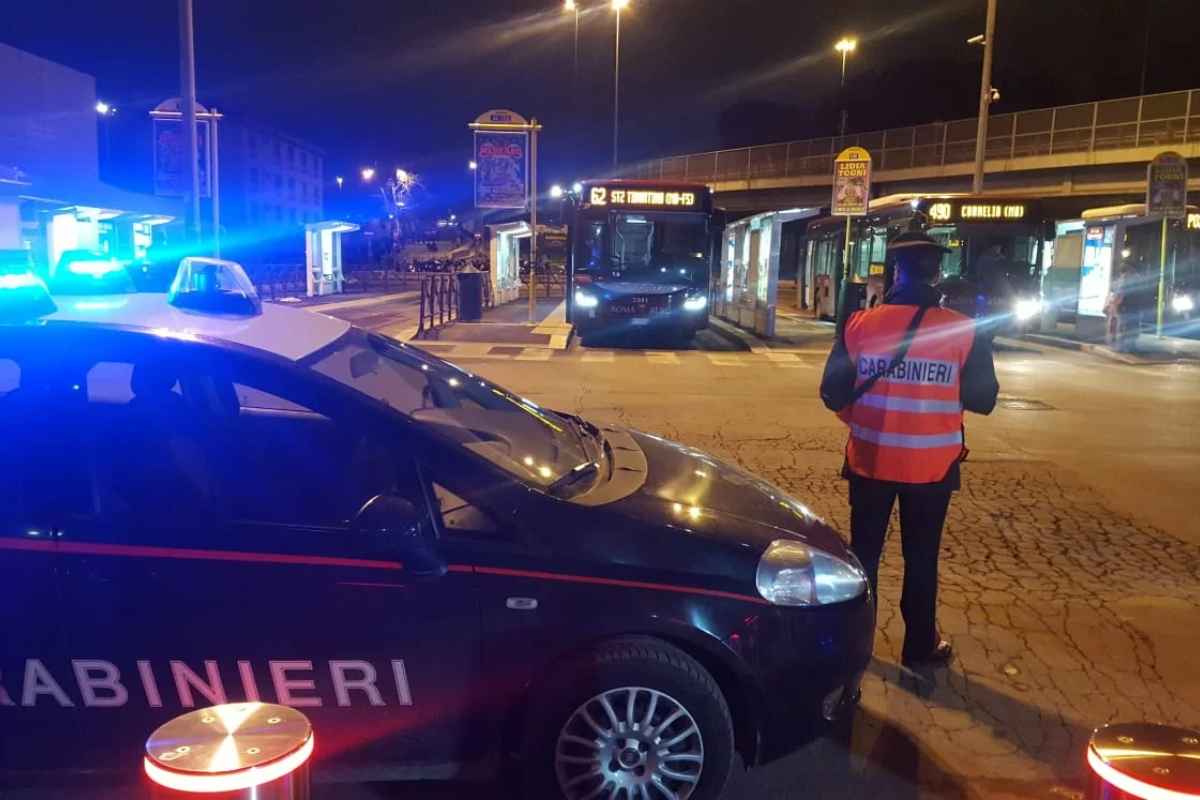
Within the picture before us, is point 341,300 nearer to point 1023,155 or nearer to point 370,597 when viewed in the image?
point 1023,155

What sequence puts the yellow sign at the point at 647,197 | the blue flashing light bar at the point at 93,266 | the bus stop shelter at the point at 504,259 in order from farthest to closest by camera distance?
the bus stop shelter at the point at 504,259 → the yellow sign at the point at 647,197 → the blue flashing light bar at the point at 93,266

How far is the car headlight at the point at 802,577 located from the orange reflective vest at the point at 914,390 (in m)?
0.94

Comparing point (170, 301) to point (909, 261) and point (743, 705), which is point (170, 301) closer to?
point (743, 705)

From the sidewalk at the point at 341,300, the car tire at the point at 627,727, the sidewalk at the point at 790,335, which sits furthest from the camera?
A: the sidewalk at the point at 341,300

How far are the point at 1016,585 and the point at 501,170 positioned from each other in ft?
68.4

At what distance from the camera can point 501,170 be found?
81.7 ft

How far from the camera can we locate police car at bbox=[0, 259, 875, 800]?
9.64 ft

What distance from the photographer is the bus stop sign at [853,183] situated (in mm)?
20203

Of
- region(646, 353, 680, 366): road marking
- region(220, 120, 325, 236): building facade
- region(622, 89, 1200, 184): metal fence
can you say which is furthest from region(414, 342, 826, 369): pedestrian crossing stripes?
region(220, 120, 325, 236): building facade

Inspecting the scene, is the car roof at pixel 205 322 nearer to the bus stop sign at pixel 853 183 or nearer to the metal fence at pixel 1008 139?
the bus stop sign at pixel 853 183

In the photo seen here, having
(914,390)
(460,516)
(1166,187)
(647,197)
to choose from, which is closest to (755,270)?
(647,197)

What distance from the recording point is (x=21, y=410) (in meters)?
3.13

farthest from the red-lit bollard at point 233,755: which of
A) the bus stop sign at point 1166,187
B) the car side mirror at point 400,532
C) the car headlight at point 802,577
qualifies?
the bus stop sign at point 1166,187

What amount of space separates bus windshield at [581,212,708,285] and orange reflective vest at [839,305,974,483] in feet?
51.6
